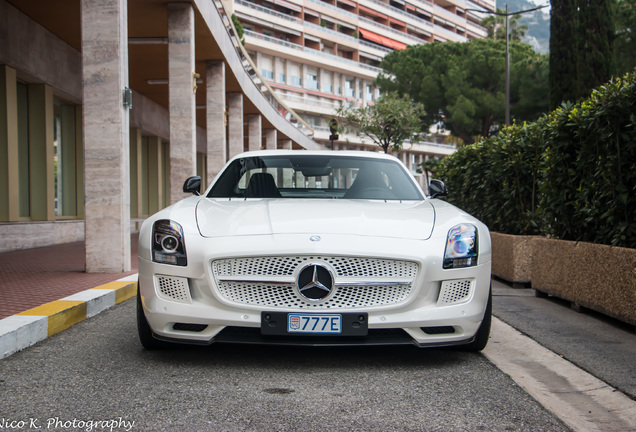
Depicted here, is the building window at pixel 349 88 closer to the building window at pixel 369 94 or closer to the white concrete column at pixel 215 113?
the building window at pixel 369 94

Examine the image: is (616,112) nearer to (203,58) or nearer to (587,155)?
(587,155)

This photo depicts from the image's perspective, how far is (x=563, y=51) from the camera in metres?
25.2

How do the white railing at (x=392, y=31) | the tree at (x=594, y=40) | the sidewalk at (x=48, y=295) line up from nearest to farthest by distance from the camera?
the sidewalk at (x=48, y=295) → the tree at (x=594, y=40) → the white railing at (x=392, y=31)

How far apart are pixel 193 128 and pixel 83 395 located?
11549 mm

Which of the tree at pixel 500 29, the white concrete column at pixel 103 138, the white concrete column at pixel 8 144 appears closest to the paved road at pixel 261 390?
the white concrete column at pixel 103 138

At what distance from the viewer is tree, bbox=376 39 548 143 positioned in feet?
162

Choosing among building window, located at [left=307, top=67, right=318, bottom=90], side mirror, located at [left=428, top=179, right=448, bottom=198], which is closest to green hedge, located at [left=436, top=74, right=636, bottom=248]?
side mirror, located at [left=428, top=179, right=448, bottom=198]

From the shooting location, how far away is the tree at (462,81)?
162 feet

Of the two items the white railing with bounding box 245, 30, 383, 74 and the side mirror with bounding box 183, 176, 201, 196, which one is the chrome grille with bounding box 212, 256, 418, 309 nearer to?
the side mirror with bounding box 183, 176, 201, 196

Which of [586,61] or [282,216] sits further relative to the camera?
[586,61]

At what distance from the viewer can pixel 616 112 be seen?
5.86m

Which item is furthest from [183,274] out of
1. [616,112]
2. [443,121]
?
[443,121]

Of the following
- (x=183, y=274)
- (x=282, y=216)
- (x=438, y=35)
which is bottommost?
(x=183, y=274)

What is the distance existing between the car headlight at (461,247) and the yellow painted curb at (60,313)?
2831 mm
